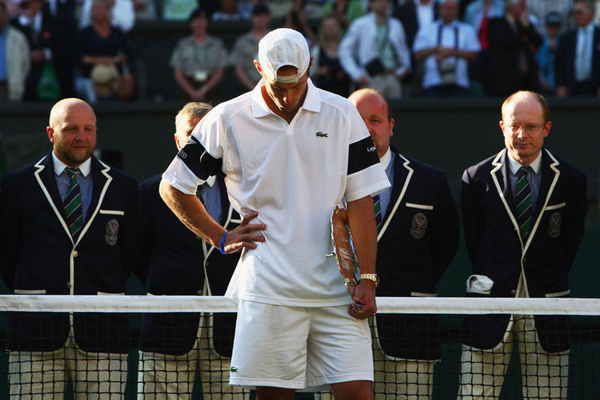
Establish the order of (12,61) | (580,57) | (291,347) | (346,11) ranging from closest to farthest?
(291,347) < (580,57) < (12,61) < (346,11)

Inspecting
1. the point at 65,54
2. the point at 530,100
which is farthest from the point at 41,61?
the point at 530,100

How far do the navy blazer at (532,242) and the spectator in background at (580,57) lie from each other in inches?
248

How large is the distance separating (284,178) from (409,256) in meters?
1.99

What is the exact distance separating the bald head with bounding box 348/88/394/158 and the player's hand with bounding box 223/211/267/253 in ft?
6.70

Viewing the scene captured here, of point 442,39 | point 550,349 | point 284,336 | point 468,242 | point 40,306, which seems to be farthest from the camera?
point 442,39

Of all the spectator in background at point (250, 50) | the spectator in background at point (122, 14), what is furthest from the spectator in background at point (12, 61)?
the spectator in background at point (250, 50)

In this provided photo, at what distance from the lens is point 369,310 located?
4180 millimetres

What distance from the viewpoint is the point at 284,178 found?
420 centimetres

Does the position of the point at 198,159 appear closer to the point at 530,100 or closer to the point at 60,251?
the point at 60,251

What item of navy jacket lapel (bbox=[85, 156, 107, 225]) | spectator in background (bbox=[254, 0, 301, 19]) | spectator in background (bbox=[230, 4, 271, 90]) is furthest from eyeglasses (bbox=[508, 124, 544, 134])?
spectator in background (bbox=[254, 0, 301, 19])

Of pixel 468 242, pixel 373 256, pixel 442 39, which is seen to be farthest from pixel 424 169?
pixel 442 39

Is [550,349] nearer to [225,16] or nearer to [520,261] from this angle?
[520,261]

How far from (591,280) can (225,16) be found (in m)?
8.10

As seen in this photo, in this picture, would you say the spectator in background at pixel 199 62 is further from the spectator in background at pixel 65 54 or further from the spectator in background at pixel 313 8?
the spectator in background at pixel 313 8
